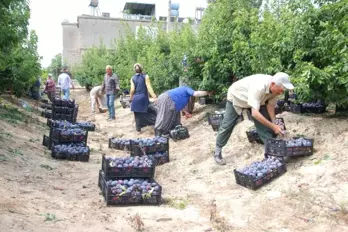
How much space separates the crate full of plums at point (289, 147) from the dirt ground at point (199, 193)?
15cm

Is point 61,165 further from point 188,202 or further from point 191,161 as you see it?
point 188,202

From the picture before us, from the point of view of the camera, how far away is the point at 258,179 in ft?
19.3

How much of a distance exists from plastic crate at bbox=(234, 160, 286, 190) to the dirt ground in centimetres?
Result: 8

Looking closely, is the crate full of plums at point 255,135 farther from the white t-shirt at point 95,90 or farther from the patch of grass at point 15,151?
the white t-shirt at point 95,90

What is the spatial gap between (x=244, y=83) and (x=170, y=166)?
7.10 feet

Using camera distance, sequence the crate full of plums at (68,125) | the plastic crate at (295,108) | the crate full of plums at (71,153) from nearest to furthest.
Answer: the crate full of plums at (71,153) → the plastic crate at (295,108) → the crate full of plums at (68,125)

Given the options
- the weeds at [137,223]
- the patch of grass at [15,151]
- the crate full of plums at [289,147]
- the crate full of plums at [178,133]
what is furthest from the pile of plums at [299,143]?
the patch of grass at [15,151]

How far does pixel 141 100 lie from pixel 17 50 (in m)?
6.10

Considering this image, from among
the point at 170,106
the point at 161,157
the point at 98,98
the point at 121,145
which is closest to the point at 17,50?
the point at 98,98

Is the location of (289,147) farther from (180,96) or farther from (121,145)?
(121,145)

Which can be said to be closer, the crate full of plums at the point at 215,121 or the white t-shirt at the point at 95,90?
→ the crate full of plums at the point at 215,121

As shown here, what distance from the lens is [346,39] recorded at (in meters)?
6.91

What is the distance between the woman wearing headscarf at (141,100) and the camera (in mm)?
11242

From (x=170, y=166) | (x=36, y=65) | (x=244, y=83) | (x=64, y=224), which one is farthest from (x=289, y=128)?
(x=36, y=65)
